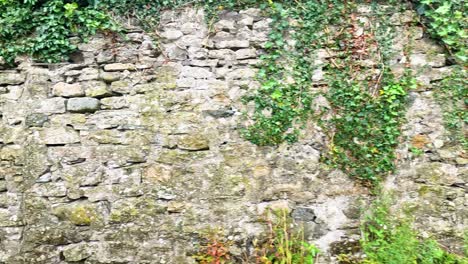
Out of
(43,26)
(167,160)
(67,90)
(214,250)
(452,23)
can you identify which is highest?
(452,23)

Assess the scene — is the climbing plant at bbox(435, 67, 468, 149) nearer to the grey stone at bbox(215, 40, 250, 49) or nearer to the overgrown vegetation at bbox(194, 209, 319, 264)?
the overgrown vegetation at bbox(194, 209, 319, 264)

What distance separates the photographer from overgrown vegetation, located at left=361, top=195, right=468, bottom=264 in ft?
10.4

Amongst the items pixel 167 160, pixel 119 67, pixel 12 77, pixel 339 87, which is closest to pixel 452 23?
pixel 339 87

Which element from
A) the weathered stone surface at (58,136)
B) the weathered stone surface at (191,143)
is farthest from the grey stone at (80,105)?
the weathered stone surface at (191,143)

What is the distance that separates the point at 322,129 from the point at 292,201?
660 millimetres

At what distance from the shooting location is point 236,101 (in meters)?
3.47

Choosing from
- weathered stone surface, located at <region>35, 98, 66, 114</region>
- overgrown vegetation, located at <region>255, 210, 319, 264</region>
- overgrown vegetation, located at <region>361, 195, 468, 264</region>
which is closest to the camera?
overgrown vegetation, located at <region>361, 195, 468, 264</region>

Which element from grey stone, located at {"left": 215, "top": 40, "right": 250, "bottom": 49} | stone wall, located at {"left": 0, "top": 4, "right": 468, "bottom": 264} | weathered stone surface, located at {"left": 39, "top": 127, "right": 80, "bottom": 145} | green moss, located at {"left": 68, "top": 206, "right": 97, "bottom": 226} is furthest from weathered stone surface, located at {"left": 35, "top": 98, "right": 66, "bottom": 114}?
grey stone, located at {"left": 215, "top": 40, "right": 250, "bottom": 49}

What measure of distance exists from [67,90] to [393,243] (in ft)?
9.62

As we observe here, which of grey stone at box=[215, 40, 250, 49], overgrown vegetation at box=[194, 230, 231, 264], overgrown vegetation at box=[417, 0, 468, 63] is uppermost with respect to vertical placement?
overgrown vegetation at box=[417, 0, 468, 63]

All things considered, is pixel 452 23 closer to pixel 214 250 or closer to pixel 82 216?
pixel 214 250

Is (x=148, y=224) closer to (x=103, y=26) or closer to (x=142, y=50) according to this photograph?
(x=142, y=50)

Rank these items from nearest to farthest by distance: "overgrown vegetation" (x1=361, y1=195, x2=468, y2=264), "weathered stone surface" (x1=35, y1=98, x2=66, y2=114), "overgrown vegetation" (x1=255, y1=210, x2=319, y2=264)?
"overgrown vegetation" (x1=361, y1=195, x2=468, y2=264) → "overgrown vegetation" (x1=255, y1=210, x2=319, y2=264) → "weathered stone surface" (x1=35, y1=98, x2=66, y2=114)

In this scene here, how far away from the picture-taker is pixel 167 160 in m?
3.42
